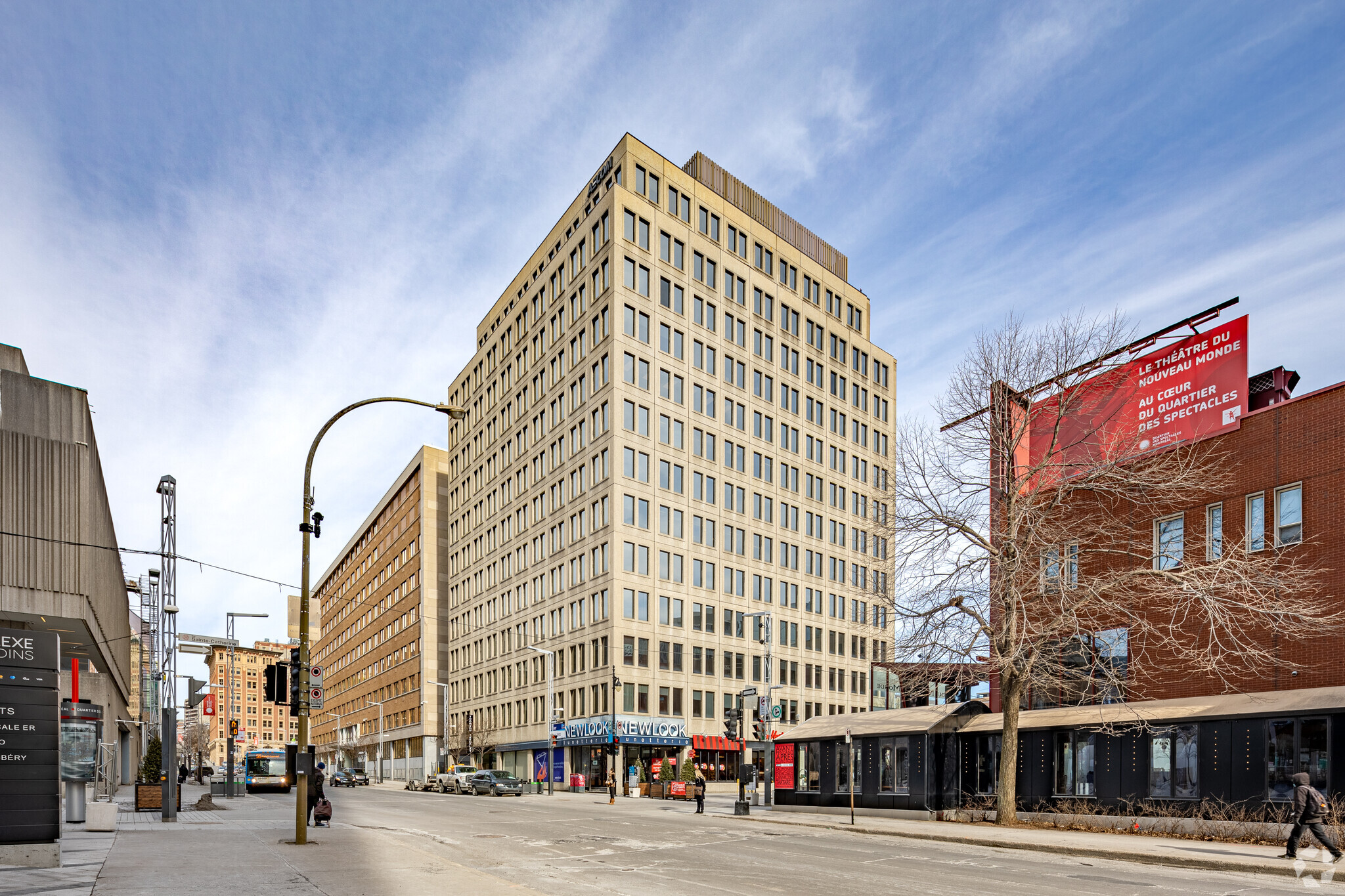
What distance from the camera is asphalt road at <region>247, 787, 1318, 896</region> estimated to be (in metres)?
14.5

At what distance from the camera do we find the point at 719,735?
72.7m

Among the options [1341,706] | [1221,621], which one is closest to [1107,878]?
[1341,706]

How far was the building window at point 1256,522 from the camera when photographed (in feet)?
86.1

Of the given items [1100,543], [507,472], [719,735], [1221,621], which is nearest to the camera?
[1221,621]

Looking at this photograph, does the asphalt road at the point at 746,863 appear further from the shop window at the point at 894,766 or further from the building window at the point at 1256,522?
the building window at the point at 1256,522

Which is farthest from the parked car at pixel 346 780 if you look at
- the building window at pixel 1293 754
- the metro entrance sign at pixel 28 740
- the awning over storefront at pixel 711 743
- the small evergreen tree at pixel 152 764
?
the building window at pixel 1293 754

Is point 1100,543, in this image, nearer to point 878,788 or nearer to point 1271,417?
point 1271,417

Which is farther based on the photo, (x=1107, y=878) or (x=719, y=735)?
(x=719, y=735)

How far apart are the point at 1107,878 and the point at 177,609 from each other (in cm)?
4827

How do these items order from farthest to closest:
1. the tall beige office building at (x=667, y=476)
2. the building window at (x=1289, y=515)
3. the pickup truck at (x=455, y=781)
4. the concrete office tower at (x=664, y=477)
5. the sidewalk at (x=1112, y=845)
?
1. the concrete office tower at (x=664, y=477)
2. the tall beige office building at (x=667, y=476)
3. the pickup truck at (x=455, y=781)
4. the building window at (x=1289, y=515)
5. the sidewalk at (x=1112, y=845)

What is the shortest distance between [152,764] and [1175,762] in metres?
39.2

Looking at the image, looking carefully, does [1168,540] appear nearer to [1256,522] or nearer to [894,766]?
[1256,522]

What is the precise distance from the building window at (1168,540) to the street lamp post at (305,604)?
67.9 ft

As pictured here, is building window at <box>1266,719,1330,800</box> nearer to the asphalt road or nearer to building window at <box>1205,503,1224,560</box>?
the asphalt road
